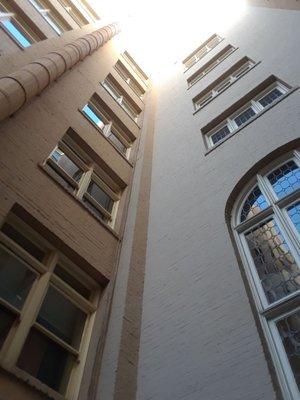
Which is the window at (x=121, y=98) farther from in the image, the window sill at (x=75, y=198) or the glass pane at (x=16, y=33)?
the window sill at (x=75, y=198)

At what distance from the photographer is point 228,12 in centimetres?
1998

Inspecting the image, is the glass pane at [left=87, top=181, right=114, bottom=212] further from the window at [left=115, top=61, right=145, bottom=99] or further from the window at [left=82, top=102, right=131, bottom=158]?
the window at [left=115, top=61, right=145, bottom=99]

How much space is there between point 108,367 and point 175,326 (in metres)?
1.27

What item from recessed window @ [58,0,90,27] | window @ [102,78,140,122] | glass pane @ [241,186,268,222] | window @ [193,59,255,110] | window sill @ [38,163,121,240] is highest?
recessed window @ [58,0,90,27]

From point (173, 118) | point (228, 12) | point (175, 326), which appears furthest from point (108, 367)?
point (228, 12)

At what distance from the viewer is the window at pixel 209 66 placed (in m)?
16.6

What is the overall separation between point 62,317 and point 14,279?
1089 millimetres

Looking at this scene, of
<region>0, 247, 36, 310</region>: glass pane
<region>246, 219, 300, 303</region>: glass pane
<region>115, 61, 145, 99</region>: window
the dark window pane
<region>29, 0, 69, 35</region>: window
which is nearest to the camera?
<region>246, 219, 300, 303</region>: glass pane

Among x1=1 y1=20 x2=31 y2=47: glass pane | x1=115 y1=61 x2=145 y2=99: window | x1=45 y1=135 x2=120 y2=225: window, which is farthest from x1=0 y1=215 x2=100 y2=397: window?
x1=115 y1=61 x2=145 y2=99: window

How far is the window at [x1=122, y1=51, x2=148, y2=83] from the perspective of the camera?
20.0 meters

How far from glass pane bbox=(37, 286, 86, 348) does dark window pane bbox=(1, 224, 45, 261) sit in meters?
0.71

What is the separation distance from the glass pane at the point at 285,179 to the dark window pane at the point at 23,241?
4.66 meters

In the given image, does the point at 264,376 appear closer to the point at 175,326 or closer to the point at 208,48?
the point at 175,326


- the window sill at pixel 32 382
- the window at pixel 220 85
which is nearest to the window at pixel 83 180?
A: the window sill at pixel 32 382
